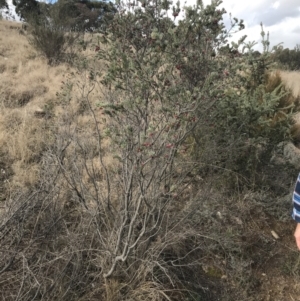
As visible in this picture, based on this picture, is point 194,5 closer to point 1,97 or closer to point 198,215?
point 198,215

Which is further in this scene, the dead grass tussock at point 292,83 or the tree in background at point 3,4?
the tree in background at point 3,4

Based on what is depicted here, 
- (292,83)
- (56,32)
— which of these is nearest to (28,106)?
(56,32)

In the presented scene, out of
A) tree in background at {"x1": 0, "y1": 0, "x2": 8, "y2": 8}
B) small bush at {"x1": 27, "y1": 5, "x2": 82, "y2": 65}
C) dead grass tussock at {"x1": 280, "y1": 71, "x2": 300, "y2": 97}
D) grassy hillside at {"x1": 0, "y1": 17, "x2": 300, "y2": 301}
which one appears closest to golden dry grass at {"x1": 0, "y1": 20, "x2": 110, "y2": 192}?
grassy hillside at {"x1": 0, "y1": 17, "x2": 300, "y2": 301}


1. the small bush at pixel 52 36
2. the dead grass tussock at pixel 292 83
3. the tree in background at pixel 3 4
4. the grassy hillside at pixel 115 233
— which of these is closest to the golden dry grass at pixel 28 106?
the grassy hillside at pixel 115 233

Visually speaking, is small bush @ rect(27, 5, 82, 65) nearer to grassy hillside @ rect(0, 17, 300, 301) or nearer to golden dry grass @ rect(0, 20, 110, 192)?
golden dry grass @ rect(0, 20, 110, 192)

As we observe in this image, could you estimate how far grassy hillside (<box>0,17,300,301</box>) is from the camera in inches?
90.0

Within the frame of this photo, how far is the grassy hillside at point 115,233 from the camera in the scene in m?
2.29

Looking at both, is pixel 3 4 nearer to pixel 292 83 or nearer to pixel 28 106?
pixel 28 106

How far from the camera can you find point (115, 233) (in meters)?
2.54

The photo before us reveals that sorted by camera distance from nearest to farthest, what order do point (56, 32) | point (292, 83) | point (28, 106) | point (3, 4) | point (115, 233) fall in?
1. point (115, 233)
2. point (28, 106)
3. point (292, 83)
4. point (56, 32)
5. point (3, 4)

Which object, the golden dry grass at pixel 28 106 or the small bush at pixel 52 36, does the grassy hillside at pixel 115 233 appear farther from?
the small bush at pixel 52 36

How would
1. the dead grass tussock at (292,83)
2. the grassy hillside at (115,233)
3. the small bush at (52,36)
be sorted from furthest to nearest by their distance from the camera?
the small bush at (52,36), the dead grass tussock at (292,83), the grassy hillside at (115,233)

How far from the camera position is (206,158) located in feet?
11.1

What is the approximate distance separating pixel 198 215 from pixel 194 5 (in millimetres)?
1757
